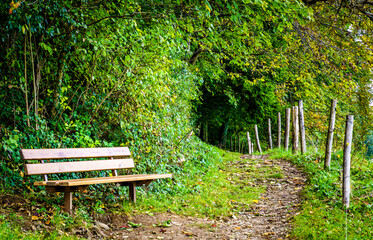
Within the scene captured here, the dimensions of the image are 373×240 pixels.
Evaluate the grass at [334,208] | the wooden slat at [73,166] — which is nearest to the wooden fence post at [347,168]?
the grass at [334,208]

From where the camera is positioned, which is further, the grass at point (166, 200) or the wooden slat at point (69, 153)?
the wooden slat at point (69, 153)

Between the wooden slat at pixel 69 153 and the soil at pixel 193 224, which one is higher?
the wooden slat at pixel 69 153

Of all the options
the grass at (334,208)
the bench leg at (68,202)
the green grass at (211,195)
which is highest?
the bench leg at (68,202)

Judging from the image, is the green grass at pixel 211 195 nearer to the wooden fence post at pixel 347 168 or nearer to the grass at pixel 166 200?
the grass at pixel 166 200

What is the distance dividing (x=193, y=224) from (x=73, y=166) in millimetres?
2078

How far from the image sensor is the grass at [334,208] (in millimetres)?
4129

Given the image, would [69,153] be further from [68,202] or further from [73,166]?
[68,202]

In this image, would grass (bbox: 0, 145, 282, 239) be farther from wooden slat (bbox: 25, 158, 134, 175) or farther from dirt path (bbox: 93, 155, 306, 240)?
wooden slat (bbox: 25, 158, 134, 175)

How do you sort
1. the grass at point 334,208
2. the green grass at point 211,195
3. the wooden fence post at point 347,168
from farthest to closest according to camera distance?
the green grass at point 211,195, the wooden fence post at point 347,168, the grass at point 334,208

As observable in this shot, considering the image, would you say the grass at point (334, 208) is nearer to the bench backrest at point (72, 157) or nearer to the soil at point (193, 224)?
the soil at point (193, 224)

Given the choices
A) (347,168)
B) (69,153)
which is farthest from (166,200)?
(347,168)

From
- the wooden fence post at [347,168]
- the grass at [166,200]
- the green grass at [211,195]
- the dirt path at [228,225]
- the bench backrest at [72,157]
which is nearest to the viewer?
the grass at [166,200]

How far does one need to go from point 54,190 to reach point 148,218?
5.10 ft

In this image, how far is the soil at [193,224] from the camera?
4.15 metres
